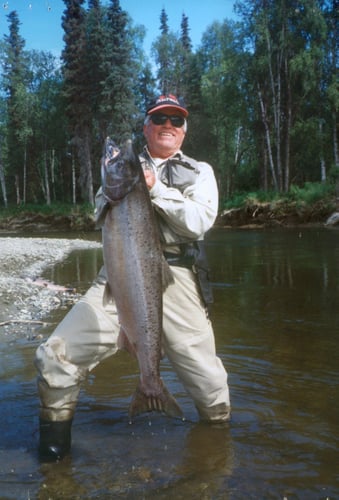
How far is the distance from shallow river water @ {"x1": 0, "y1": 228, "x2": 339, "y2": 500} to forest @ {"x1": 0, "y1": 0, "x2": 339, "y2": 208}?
26839 millimetres

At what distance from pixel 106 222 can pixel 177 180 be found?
2.23ft

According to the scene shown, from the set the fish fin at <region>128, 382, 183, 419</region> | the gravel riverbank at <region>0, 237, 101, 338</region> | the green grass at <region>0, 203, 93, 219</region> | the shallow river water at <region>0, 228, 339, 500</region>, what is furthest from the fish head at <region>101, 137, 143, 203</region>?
the green grass at <region>0, 203, 93, 219</region>

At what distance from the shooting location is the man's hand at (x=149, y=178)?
354cm

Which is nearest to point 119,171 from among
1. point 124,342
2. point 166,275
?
point 166,275

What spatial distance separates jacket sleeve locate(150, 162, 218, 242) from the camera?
3523 millimetres

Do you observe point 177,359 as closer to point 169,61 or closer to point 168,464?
point 168,464

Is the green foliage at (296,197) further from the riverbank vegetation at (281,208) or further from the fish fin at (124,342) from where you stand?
the fish fin at (124,342)

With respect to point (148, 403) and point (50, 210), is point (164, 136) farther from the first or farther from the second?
point (50, 210)

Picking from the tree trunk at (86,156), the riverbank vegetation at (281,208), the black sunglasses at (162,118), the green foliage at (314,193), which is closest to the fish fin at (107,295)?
the black sunglasses at (162,118)

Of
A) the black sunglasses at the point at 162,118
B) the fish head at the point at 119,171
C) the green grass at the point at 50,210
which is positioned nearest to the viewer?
the fish head at the point at 119,171

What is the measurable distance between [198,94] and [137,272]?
163ft

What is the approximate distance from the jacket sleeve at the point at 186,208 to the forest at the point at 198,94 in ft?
96.6

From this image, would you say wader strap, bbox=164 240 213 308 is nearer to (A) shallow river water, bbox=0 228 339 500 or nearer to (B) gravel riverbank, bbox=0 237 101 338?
(A) shallow river water, bbox=0 228 339 500

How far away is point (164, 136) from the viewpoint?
4047mm
